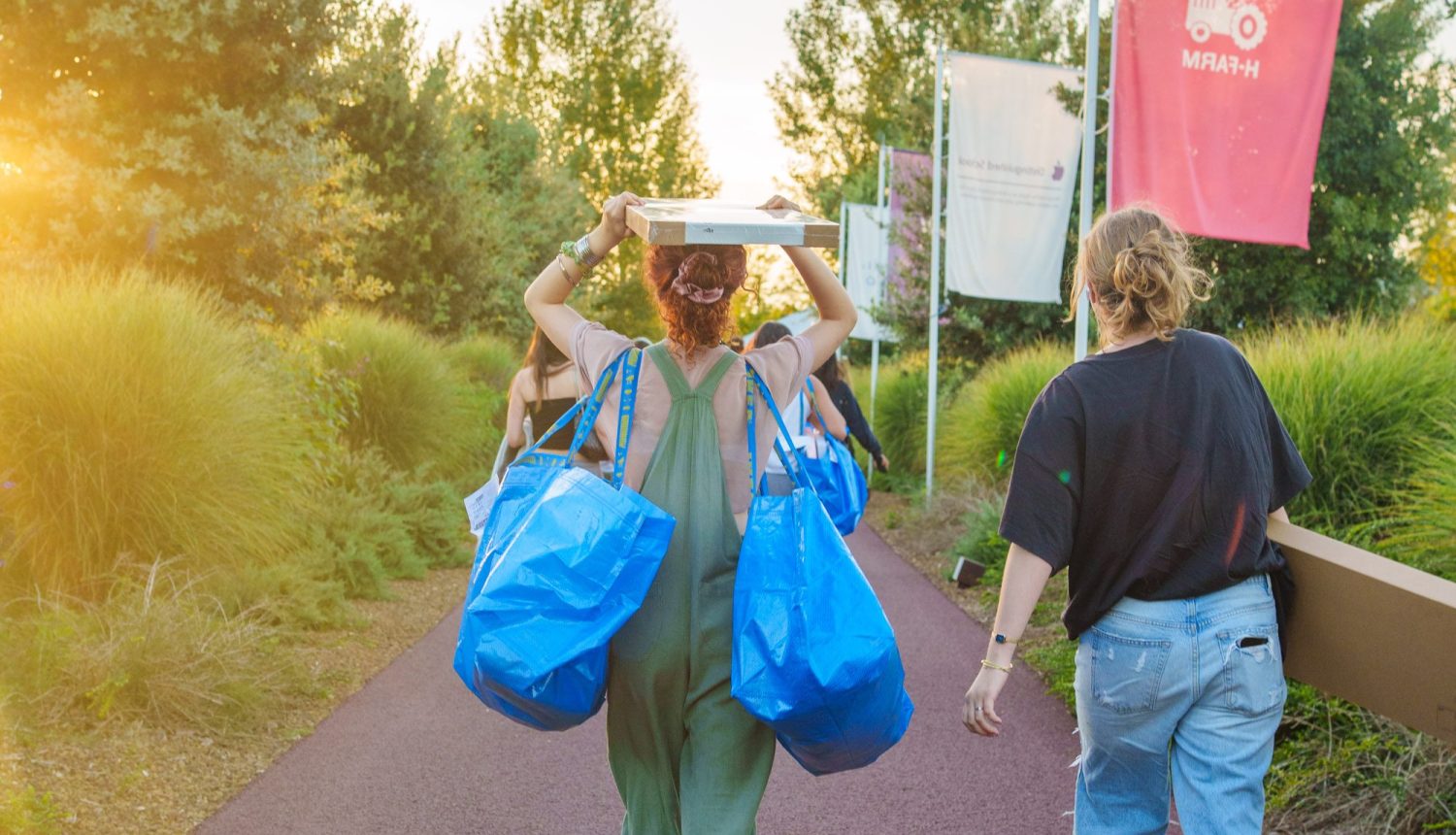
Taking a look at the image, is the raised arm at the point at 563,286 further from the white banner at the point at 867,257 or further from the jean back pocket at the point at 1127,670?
the white banner at the point at 867,257

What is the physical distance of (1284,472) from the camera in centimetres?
297

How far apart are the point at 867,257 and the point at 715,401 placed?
67.1 ft

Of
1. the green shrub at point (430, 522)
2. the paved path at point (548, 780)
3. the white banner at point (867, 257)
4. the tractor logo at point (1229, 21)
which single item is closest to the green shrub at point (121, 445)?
the paved path at point (548, 780)

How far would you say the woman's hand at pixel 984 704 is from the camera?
9.30 ft

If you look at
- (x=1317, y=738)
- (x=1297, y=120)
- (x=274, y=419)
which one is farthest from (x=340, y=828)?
(x=1297, y=120)

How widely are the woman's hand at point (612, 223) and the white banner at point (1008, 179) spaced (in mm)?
10001

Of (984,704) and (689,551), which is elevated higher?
(689,551)

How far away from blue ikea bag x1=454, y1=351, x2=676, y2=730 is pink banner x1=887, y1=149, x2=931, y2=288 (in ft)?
58.0

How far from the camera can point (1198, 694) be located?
2744 millimetres

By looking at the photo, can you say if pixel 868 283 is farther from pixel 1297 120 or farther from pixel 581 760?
pixel 581 760

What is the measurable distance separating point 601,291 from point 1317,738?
4499cm

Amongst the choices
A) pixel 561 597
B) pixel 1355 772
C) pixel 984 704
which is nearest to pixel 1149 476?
pixel 984 704

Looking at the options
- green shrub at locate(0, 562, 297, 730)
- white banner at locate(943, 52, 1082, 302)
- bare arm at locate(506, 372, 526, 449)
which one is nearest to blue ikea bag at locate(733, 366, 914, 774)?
green shrub at locate(0, 562, 297, 730)

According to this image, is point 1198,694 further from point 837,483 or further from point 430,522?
point 430,522
